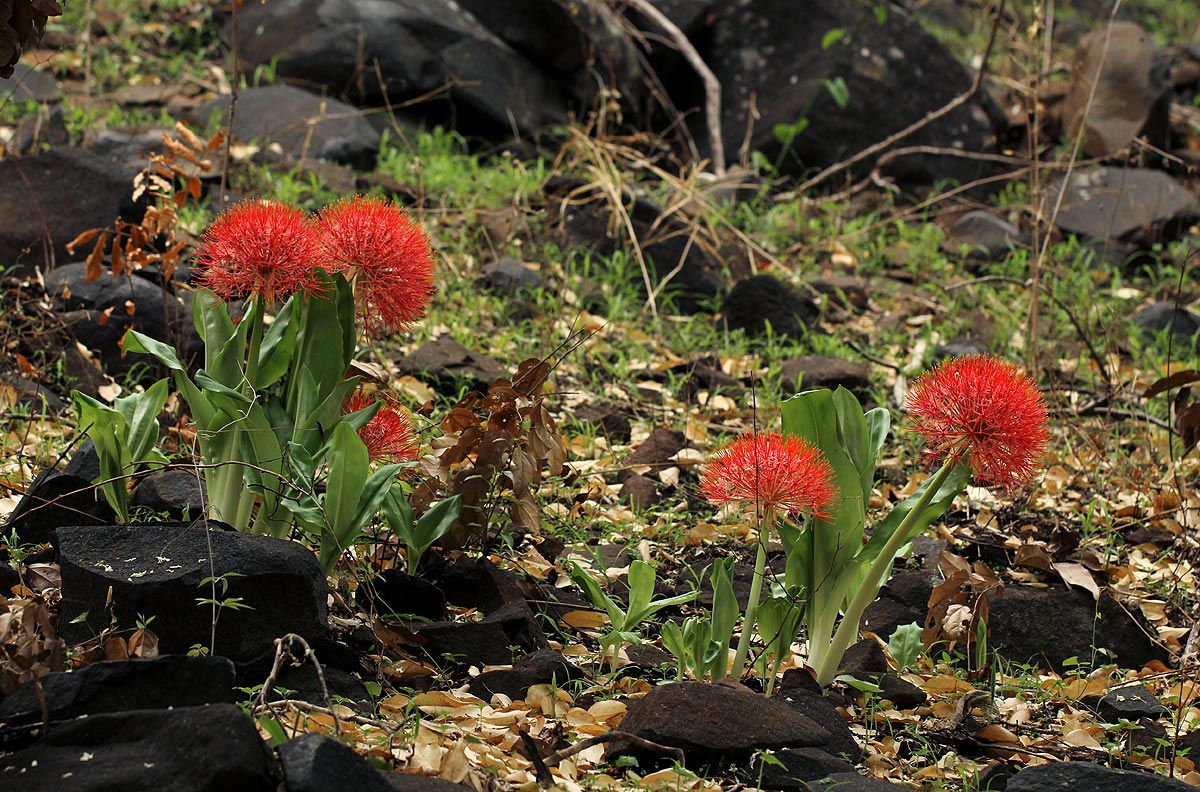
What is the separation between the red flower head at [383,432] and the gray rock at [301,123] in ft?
11.6

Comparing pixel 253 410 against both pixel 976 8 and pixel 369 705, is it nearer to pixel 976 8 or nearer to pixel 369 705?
pixel 369 705

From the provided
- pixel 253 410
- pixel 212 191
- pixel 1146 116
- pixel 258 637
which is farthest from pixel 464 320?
pixel 1146 116

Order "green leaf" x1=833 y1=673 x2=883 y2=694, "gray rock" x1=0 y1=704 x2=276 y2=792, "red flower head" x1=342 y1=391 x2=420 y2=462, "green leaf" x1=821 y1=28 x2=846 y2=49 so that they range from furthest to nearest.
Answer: "green leaf" x1=821 y1=28 x2=846 y2=49 < "red flower head" x1=342 y1=391 x2=420 y2=462 < "green leaf" x1=833 y1=673 x2=883 y2=694 < "gray rock" x1=0 y1=704 x2=276 y2=792

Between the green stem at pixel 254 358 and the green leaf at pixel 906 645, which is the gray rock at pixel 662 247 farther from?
the green stem at pixel 254 358

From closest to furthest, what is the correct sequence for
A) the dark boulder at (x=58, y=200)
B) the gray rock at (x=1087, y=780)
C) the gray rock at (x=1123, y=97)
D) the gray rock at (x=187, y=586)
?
the gray rock at (x=1087, y=780) < the gray rock at (x=187, y=586) < the dark boulder at (x=58, y=200) < the gray rock at (x=1123, y=97)

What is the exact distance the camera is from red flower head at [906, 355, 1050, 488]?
2.11m

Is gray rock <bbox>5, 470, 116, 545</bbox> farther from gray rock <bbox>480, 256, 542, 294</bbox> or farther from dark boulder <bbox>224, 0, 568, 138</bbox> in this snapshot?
dark boulder <bbox>224, 0, 568, 138</bbox>

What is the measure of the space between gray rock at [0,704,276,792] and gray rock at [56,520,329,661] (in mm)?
384

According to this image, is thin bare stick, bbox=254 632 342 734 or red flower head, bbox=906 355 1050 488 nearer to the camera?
thin bare stick, bbox=254 632 342 734

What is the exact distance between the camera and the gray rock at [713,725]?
2.02m

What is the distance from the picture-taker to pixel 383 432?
2.58m

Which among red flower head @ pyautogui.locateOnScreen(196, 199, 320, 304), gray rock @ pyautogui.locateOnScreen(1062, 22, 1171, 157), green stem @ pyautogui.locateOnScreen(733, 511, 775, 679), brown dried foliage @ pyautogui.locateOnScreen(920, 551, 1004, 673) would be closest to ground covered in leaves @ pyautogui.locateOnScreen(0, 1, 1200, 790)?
brown dried foliage @ pyautogui.locateOnScreen(920, 551, 1004, 673)

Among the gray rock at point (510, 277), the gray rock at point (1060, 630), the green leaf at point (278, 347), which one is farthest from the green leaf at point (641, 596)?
the gray rock at point (510, 277)

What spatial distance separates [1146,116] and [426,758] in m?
7.29
